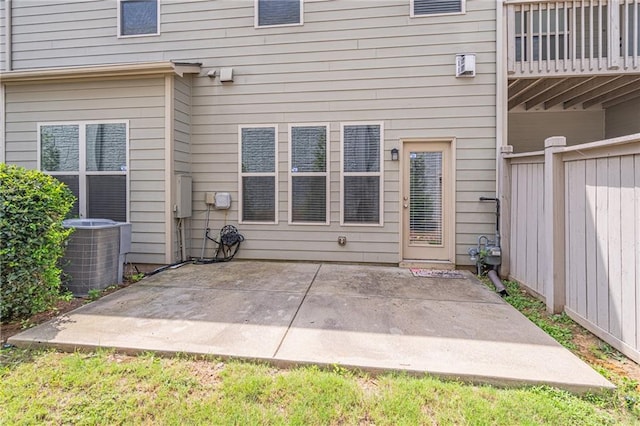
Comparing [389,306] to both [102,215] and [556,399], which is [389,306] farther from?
[102,215]

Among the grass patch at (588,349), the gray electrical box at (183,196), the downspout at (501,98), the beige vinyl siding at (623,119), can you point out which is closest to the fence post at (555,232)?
the grass patch at (588,349)

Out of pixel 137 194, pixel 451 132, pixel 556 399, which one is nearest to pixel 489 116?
pixel 451 132

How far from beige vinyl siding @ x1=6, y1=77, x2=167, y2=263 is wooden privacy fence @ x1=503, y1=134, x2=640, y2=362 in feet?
16.5

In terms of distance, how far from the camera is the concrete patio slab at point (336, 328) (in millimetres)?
2244

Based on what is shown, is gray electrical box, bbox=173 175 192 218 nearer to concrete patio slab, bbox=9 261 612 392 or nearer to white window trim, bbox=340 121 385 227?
concrete patio slab, bbox=9 261 612 392

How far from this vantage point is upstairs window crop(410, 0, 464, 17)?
4.90m

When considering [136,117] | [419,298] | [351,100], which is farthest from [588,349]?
[136,117]

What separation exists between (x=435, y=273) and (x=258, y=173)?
3162mm

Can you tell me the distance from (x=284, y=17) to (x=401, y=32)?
6.19ft

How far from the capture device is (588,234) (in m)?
2.86

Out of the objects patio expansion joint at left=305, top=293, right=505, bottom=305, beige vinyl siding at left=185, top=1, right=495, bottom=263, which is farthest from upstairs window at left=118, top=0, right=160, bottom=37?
patio expansion joint at left=305, top=293, right=505, bottom=305

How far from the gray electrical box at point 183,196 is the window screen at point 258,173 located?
0.87 meters

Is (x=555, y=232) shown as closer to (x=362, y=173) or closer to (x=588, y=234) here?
(x=588, y=234)

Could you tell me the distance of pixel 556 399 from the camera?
191cm
